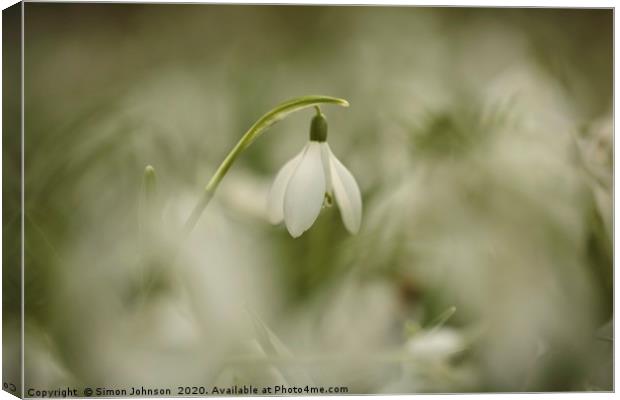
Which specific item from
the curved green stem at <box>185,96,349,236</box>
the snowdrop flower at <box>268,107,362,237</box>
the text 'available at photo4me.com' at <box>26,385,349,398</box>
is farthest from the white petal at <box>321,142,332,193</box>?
the text 'available at photo4me.com' at <box>26,385,349,398</box>

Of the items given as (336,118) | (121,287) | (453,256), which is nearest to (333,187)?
(336,118)

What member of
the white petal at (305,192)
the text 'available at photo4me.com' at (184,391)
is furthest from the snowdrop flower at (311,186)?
the text 'available at photo4me.com' at (184,391)

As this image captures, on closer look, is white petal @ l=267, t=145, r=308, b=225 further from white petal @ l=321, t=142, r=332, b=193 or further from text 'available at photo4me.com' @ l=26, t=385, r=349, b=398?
text 'available at photo4me.com' @ l=26, t=385, r=349, b=398

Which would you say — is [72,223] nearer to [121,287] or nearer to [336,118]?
[121,287]

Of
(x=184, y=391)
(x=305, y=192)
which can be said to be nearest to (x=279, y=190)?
(x=305, y=192)

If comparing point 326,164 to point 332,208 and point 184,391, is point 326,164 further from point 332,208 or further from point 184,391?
point 184,391

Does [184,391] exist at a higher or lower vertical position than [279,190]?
lower
